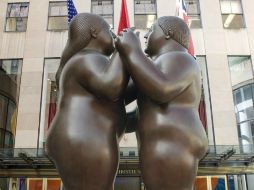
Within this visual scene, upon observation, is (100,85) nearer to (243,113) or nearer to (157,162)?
(157,162)

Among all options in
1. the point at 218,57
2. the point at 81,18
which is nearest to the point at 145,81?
the point at 81,18

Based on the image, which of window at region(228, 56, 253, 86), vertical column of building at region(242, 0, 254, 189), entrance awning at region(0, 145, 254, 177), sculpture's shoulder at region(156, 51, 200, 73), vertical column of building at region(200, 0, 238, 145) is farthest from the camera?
vertical column of building at region(242, 0, 254, 189)

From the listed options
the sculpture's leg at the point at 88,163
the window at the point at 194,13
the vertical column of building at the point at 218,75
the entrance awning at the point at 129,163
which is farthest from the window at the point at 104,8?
the sculpture's leg at the point at 88,163

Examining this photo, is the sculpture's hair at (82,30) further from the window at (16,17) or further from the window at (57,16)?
the window at (16,17)

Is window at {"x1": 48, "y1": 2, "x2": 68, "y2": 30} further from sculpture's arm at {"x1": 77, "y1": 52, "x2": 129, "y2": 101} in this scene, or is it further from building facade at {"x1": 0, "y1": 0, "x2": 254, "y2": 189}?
sculpture's arm at {"x1": 77, "y1": 52, "x2": 129, "y2": 101}

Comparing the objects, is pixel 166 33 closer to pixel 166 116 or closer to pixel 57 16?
pixel 166 116

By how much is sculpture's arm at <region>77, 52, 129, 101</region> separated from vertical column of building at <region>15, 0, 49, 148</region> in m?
12.2

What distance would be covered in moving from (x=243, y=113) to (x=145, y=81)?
1347cm

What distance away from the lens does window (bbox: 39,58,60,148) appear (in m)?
14.2

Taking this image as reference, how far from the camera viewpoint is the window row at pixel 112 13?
53.1ft

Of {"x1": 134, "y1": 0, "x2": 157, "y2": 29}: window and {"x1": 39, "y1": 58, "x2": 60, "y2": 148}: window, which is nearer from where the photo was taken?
{"x1": 39, "y1": 58, "x2": 60, "y2": 148}: window

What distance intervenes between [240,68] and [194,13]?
341cm

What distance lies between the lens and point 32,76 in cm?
1502

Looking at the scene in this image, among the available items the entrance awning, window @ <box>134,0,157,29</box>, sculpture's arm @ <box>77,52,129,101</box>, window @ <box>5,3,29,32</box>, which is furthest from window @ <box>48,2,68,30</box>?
sculpture's arm @ <box>77,52,129,101</box>
